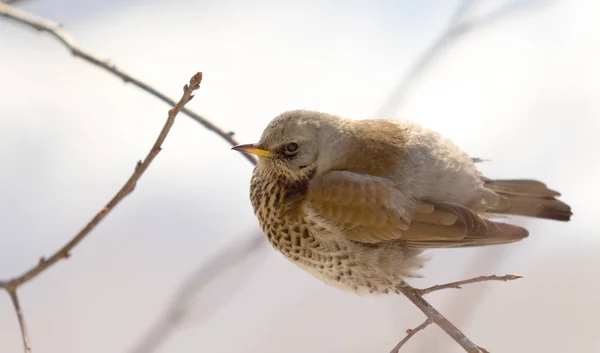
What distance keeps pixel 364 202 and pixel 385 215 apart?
2.2 inches

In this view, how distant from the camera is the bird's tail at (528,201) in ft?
5.40

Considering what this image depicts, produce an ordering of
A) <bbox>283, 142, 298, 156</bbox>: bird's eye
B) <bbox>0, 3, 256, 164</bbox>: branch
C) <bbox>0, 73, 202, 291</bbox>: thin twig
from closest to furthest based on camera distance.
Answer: <bbox>0, 73, 202, 291</bbox>: thin twig
<bbox>0, 3, 256, 164</bbox>: branch
<bbox>283, 142, 298, 156</bbox>: bird's eye

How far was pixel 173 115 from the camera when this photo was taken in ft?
3.44

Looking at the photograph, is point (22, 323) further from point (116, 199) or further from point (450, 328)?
point (450, 328)

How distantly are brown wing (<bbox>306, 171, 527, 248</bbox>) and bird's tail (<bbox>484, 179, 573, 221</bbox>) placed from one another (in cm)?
18

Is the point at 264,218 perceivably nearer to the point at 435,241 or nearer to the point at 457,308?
the point at 435,241

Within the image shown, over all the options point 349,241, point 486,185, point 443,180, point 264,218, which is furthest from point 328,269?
point 486,185

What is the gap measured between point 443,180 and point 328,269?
347 millimetres

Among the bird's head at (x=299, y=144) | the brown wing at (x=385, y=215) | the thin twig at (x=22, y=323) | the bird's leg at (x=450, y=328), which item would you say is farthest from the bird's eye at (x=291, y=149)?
the thin twig at (x=22, y=323)

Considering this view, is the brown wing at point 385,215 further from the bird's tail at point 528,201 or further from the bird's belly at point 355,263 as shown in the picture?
the bird's tail at point 528,201

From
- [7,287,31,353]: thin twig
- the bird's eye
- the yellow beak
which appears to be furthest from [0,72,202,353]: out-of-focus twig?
the bird's eye

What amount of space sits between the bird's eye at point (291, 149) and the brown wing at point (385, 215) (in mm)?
116

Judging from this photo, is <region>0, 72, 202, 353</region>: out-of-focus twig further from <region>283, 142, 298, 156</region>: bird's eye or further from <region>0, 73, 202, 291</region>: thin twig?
<region>283, 142, 298, 156</region>: bird's eye

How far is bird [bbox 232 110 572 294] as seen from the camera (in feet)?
5.02
